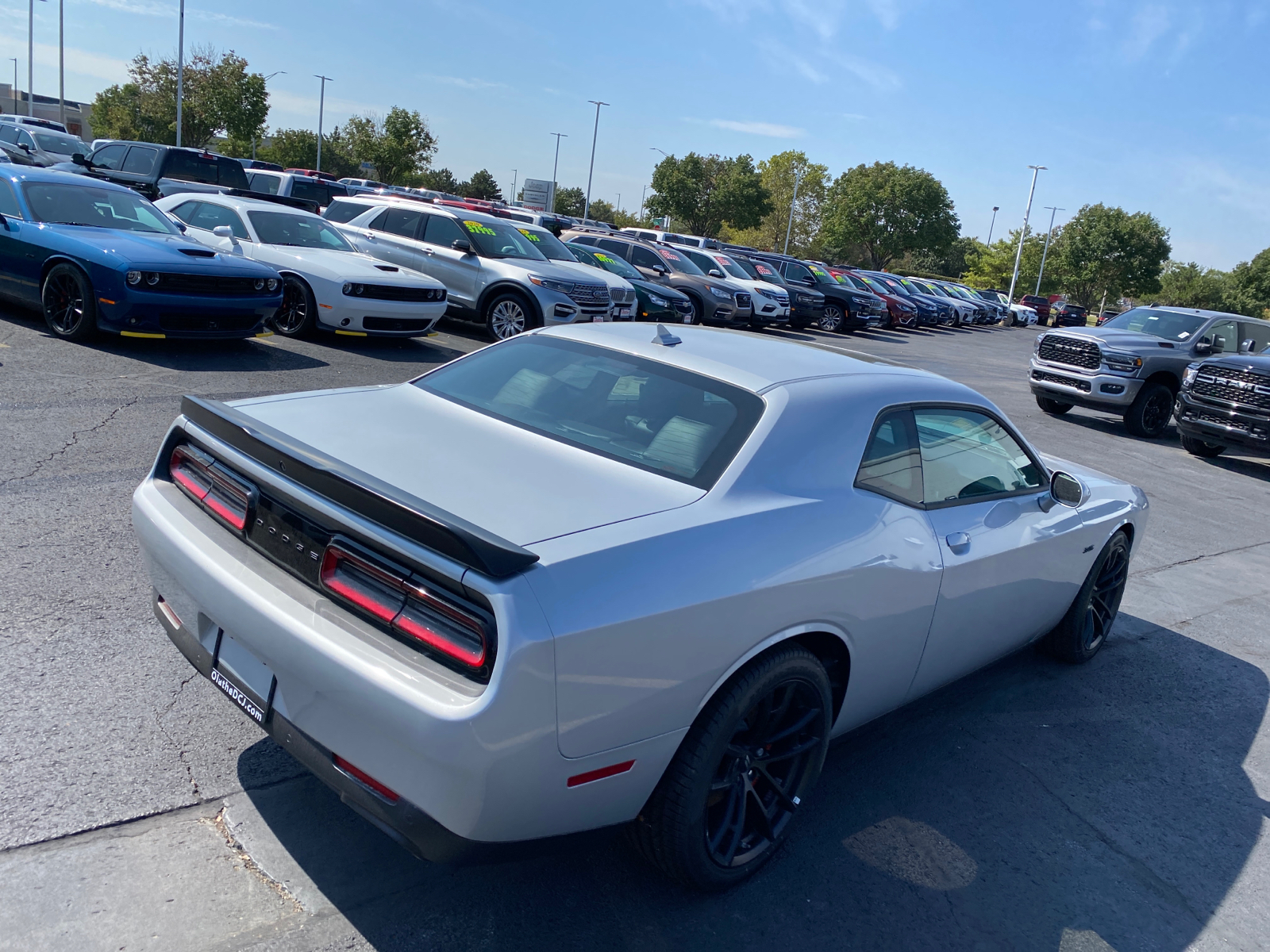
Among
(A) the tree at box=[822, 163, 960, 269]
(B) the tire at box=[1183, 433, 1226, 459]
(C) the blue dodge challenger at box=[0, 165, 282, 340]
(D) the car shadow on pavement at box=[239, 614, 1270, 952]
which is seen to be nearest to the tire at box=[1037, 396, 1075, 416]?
(B) the tire at box=[1183, 433, 1226, 459]

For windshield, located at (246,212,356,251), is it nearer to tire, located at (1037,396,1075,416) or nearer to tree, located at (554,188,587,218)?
tire, located at (1037,396,1075,416)

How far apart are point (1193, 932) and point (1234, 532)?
6.93 meters

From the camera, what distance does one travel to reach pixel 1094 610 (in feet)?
16.3

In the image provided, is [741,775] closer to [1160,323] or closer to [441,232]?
[441,232]

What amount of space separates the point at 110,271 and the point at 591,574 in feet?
26.4

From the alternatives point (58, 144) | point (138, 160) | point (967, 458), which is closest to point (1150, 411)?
point (967, 458)

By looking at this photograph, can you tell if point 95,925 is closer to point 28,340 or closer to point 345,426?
point 345,426

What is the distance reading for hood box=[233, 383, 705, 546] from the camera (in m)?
2.53

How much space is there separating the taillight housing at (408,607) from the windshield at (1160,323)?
14957 mm

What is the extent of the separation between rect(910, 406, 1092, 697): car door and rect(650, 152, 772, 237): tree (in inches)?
2705

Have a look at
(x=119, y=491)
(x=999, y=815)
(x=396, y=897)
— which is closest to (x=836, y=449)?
(x=999, y=815)

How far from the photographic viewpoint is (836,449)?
316cm

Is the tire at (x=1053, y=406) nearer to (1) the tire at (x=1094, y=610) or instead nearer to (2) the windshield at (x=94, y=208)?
(1) the tire at (x=1094, y=610)

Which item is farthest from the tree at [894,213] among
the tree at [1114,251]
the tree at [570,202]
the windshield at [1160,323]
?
the windshield at [1160,323]
